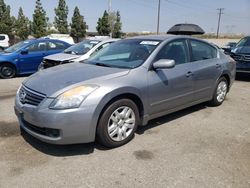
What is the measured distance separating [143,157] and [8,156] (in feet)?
5.78

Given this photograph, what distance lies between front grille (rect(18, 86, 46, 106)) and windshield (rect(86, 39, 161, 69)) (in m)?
1.27

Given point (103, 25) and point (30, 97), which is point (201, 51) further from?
point (103, 25)

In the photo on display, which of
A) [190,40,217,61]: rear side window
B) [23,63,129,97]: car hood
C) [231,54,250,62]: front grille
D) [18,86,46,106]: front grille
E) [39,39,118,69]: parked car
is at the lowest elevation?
[231,54,250,62]: front grille

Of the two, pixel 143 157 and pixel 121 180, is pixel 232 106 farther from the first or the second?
pixel 121 180

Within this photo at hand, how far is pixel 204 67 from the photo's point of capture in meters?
5.50

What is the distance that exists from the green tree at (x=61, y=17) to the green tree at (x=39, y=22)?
4.49m

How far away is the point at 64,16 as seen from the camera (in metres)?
50.2

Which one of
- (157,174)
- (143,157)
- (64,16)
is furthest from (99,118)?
(64,16)

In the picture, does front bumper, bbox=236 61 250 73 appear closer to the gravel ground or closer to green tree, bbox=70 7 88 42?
the gravel ground

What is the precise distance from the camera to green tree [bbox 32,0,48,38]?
4397 centimetres

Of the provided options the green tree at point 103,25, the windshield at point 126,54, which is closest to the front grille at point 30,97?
the windshield at point 126,54

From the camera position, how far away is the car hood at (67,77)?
382 cm

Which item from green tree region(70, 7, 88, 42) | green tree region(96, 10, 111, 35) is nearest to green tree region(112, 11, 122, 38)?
green tree region(96, 10, 111, 35)

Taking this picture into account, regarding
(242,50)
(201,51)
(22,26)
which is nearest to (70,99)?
(201,51)
